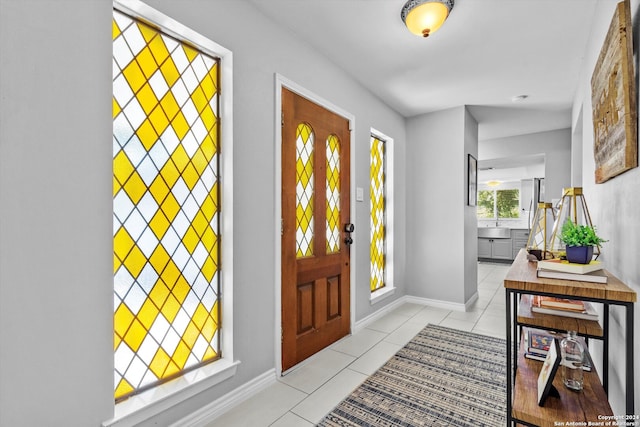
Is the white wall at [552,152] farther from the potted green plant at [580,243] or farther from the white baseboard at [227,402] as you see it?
the white baseboard at [227,402]

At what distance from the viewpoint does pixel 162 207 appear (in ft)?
5.13

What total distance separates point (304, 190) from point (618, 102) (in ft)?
6.10

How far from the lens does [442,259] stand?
3922 mm

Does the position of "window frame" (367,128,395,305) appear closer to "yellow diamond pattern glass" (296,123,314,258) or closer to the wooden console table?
"yellow diamond pattern glass" (296,123,314,258)

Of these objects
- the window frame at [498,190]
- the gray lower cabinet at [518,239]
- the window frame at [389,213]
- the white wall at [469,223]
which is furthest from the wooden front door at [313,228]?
the window frame at [498,190]

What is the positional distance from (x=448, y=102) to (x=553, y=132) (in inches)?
101

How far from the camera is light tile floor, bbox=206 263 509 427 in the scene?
1781mm

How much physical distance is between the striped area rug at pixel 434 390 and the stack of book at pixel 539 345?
1.60 feet

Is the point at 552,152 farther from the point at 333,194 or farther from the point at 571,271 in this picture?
the point at 571,271

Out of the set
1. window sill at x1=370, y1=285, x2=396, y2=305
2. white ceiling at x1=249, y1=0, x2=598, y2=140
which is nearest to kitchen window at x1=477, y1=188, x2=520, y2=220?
white ceiling at x1=249, y1=0, x2=598, y2=140

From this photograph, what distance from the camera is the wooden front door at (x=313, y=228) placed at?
2.29m

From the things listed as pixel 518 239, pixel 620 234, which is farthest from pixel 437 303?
pixel 518 239

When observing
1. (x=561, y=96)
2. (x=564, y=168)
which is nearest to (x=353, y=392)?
(x=561, y=96)

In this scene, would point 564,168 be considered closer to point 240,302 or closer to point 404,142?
point 404,142
